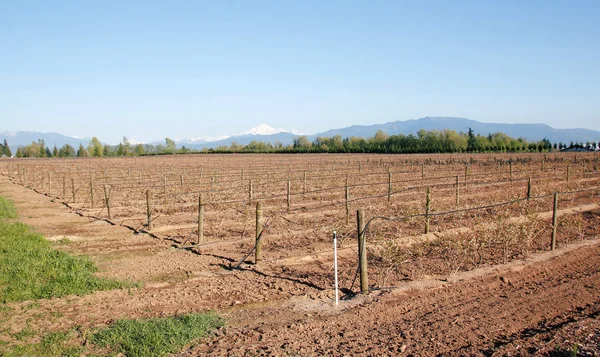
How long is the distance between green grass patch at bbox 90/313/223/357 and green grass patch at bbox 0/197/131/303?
2115mm

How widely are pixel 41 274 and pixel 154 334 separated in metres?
4.07

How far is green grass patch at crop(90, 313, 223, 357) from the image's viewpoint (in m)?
5.68

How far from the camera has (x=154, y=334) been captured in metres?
6.00

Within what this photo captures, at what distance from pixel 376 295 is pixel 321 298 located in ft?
2.75

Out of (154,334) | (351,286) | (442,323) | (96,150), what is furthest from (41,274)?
(96,150)

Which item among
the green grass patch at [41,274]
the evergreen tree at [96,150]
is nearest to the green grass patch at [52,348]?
the green grass patch at [41,274]

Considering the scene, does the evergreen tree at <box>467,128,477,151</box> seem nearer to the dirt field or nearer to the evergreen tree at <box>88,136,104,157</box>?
the dirt field

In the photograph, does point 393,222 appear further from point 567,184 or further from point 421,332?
point 567,184

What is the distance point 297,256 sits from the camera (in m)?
10.2

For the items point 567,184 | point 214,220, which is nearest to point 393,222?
point 214,220

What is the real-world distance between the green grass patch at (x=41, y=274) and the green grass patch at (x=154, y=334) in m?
2.11

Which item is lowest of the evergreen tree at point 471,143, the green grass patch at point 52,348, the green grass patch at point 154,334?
the green grass patch at point 52,348

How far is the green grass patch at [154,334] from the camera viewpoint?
568 cm

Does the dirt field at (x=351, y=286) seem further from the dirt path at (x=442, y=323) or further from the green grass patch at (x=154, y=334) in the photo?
the green grass patch at (x=154, y=334)
